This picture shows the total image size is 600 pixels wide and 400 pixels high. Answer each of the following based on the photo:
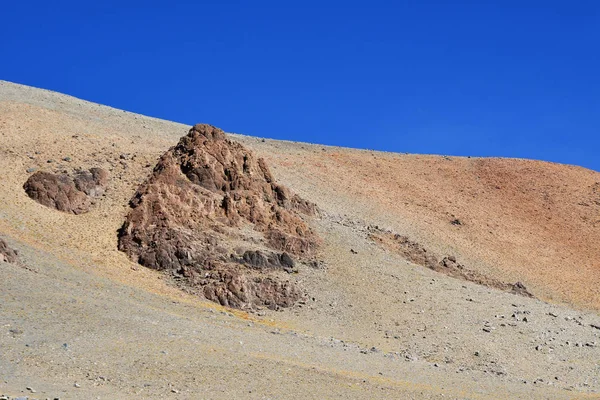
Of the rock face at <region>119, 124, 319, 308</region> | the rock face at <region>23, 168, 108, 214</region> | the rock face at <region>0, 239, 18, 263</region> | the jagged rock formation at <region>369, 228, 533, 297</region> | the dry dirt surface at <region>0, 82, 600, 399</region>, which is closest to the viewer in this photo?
the dry dirt surface at <region>0, 82, 600, 399</region>

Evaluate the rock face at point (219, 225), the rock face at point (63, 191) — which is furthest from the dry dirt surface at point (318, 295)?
the rock face at point (219, 225)

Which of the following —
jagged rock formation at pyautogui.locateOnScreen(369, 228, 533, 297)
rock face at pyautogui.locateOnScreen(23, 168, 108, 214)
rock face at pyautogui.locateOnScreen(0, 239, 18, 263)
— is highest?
jagged rock formation at pyautogui.locateOnScreen(369, 228, 533, 297)

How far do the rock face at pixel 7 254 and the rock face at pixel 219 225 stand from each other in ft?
21.7

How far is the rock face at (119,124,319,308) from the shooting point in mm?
37062

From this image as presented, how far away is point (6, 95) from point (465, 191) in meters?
35.7

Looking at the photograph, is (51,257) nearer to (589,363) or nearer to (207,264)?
(207,264)

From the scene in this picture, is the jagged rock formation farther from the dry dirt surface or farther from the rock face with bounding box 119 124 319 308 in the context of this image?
A: the rock face with bounding box 119 124 319 308

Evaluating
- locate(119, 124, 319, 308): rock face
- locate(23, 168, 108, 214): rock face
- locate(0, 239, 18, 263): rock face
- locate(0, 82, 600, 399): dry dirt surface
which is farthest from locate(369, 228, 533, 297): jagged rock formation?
locate(0, 239, 18, 263): rock face

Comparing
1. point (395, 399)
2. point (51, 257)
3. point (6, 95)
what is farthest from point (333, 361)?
point (6, 95)

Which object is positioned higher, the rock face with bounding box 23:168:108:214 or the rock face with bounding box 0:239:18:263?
the rock face with bounding box 23:168:108:214

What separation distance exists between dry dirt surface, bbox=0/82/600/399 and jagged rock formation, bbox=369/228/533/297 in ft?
3.12

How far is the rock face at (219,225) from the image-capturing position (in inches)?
1459

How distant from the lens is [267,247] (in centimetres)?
4078

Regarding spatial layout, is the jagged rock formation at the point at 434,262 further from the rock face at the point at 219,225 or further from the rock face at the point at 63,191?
the rock face at the point at 63,191
